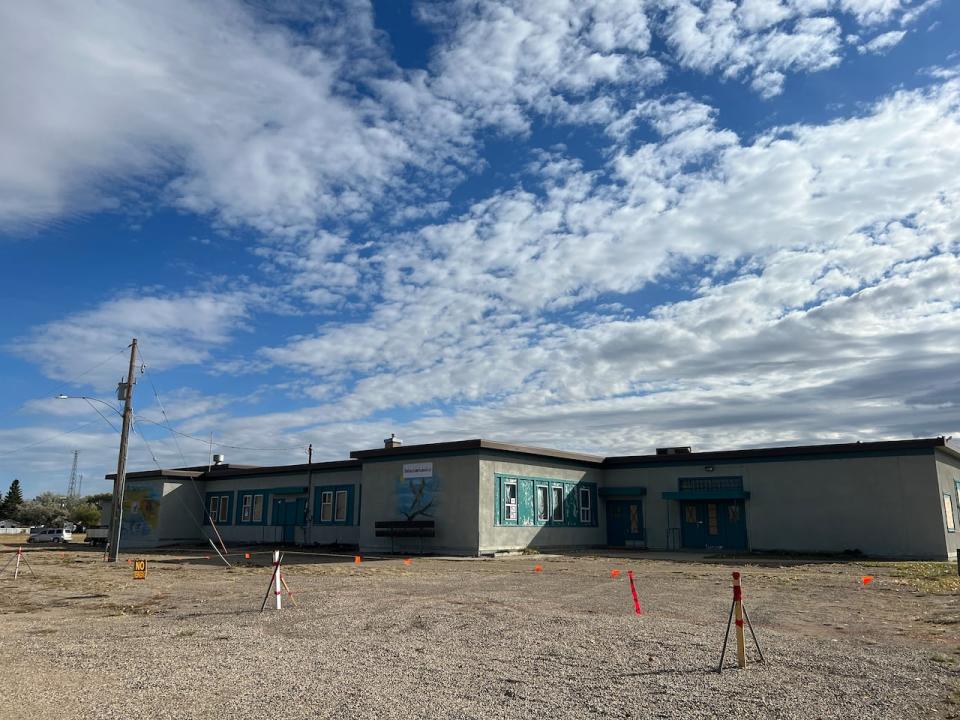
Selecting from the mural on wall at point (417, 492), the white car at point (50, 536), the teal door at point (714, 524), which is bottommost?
the white car at point (50, 536)

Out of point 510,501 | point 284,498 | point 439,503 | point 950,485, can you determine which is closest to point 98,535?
point 284,498

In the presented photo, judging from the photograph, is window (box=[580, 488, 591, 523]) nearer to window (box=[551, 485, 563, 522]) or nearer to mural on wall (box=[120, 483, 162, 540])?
window (box=[551, 485, 563, 522])

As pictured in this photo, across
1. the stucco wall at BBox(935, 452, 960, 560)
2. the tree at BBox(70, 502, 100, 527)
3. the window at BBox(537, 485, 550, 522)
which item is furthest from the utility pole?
the tree at BBox(70, 502, 100, 527)

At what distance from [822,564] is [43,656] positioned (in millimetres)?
22431

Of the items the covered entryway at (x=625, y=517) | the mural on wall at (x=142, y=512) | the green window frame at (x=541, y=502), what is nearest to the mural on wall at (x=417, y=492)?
the green window frame at (x=541, y=502)

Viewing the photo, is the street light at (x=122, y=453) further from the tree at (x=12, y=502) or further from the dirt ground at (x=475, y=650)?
the tree at (x=12, y=502)

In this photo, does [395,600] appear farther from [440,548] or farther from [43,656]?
[440,548]

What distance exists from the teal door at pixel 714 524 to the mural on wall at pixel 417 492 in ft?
36.6

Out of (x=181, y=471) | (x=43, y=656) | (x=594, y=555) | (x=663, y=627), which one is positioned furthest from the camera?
(x=181, y=471)

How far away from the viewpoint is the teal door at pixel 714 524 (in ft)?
102

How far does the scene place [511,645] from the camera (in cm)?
970

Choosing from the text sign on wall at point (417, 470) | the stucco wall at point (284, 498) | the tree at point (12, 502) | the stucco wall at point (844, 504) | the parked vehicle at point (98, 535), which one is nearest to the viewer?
the stucco wall at point (844, 504)

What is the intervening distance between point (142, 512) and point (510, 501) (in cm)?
2347

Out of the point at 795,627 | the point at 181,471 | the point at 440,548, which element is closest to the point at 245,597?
the point at 795,627
